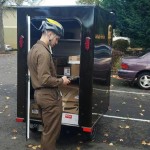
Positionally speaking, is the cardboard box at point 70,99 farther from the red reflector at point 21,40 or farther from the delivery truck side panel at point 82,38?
the red reflector at point 21,40

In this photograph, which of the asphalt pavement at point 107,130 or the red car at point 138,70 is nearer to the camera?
the asphalt pavement at point 107,130

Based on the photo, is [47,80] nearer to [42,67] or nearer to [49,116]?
[42,67]

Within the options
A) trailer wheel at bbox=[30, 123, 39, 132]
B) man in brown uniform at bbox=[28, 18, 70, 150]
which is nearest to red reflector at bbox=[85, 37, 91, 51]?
man in brown uniform at bbox=[28, 18, 70, 150]

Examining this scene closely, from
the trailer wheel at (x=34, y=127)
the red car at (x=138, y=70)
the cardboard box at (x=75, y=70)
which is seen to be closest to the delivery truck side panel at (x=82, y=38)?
the trailer wheel at (x=34, y=127)

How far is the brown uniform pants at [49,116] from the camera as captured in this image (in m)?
4.41

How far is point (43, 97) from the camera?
4406mm

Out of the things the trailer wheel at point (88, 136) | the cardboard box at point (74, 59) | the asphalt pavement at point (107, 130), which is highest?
the cardboard box at point (74, 59)

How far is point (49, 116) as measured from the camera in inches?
175

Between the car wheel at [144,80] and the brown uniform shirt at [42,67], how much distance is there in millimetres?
8098

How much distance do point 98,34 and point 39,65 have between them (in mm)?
1670

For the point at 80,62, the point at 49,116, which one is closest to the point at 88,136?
the point at 80,62

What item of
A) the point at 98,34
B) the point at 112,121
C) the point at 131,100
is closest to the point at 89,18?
the point at 98,34

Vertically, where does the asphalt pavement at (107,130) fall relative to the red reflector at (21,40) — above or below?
below

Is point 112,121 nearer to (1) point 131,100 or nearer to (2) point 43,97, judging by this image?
(1) point 131,100
